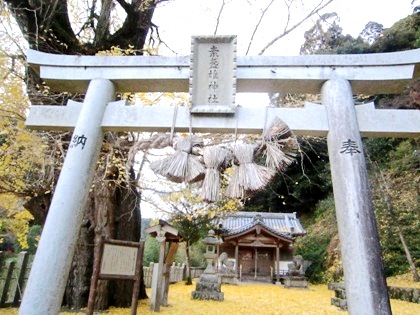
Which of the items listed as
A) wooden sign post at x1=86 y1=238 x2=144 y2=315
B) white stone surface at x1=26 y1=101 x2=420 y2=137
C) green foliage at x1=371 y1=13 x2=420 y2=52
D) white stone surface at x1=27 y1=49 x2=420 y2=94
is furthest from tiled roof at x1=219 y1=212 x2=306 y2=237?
white stone surface at x1=26 y1=101 x2=420 y2=137

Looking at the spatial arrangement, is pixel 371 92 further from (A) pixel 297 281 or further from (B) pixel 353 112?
(A) pixel 297 281

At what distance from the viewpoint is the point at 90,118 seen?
311cm

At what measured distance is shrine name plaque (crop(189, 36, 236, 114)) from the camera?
3.12 metres

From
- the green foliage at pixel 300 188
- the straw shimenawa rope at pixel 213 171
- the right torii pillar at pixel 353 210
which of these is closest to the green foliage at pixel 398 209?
the green foliage at pixel 300 188

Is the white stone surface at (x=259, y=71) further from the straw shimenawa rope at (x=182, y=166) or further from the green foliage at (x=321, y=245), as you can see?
the green foliage at (x=321, y=245)

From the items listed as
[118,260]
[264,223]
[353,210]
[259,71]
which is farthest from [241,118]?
[264,223]

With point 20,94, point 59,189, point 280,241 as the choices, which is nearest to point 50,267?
point 59,189

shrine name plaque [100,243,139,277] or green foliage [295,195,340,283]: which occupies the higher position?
green foliage [295,195,340,283]

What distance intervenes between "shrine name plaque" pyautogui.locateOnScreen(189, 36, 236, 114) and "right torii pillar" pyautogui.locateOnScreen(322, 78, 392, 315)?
3.16 feet

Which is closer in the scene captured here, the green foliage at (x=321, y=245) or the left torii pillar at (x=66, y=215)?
the left torii pillar at (x=66, y=215)

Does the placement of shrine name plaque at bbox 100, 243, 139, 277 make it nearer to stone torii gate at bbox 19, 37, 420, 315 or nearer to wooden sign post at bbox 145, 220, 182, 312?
wooden sign post at bbox 145, 220, 182, 312

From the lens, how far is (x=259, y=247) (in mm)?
19609

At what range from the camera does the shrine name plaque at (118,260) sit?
17.4 ft

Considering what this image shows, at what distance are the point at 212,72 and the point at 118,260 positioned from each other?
12.5 feet
